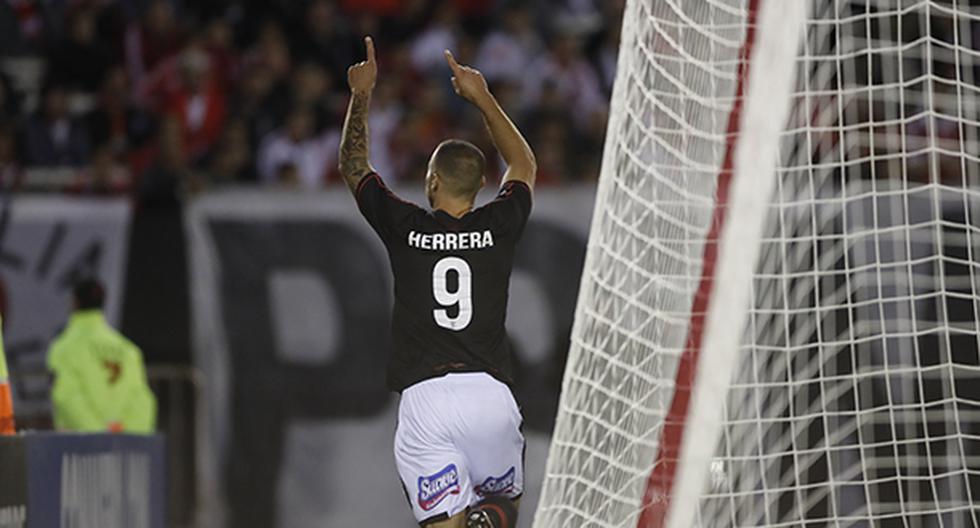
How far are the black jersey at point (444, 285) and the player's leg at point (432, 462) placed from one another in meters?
0.11

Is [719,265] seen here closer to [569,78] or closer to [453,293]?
[453,293]

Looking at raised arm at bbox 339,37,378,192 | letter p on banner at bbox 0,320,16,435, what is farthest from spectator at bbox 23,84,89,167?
raised arm at bbox 339,37,378,192

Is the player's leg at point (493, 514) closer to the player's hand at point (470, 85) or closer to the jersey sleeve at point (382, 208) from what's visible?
the jersey sleeve at point (382, 208)

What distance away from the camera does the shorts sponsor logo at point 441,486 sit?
22.9ft

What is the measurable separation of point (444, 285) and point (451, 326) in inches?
6.5

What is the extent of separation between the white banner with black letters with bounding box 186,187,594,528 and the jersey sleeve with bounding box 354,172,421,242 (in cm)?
618

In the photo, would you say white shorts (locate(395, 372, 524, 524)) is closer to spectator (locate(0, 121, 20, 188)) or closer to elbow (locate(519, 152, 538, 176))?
elbow (locate(519, 152, 538, 176))

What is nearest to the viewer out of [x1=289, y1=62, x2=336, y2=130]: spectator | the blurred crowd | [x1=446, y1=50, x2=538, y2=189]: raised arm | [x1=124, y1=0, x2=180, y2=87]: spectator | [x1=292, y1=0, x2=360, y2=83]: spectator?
[x1=446, y1=50, x2=538, y2=189]: raised arm

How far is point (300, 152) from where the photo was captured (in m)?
14.6

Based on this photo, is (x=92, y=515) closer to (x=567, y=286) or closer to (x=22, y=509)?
(x=22, y=509)

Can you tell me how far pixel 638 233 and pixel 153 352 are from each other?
6741 mm

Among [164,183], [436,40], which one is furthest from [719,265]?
[436,40]

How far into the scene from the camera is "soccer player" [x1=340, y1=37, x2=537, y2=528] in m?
7.03

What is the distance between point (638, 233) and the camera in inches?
299
